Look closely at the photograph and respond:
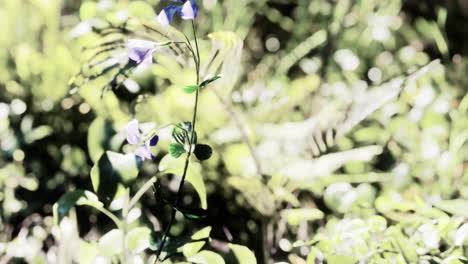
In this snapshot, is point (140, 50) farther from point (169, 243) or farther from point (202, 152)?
point (169, 243)

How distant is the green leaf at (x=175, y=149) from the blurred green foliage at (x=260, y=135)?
0.07m

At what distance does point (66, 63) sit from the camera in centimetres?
106

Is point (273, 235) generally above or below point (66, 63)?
below

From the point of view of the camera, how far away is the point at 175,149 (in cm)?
58

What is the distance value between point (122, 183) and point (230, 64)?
0.80 ft

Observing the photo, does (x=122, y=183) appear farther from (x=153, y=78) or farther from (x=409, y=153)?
(x=409, y=153)

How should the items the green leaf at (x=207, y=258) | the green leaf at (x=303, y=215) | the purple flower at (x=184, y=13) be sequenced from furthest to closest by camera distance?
1. the green leaf at (x=303, y=215)
2. the green leaf at (x=207, y=258)
3. the purple flower at (x=184, y=13)

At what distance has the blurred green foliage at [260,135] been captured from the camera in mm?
711

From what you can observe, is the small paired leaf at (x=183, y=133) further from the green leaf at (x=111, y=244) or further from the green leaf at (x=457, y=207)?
the green leaf at (x=457, y=207)

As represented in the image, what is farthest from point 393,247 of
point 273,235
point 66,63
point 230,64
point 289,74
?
point 66,63

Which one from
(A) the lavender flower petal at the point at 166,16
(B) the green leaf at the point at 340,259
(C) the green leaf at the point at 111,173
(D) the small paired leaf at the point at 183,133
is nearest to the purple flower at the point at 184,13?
(A) the lavender flower petal at the point at 166,16

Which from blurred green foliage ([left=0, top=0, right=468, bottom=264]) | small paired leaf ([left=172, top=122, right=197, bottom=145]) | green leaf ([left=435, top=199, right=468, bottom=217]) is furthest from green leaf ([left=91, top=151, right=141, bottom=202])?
green leaf ([left=435, top=199, right=468, bottom=217])

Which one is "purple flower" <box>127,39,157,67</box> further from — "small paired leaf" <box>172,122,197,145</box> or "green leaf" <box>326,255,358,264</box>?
"green leaf" <box>326,255,358,264</box>

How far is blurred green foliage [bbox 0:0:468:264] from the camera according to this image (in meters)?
0.71
